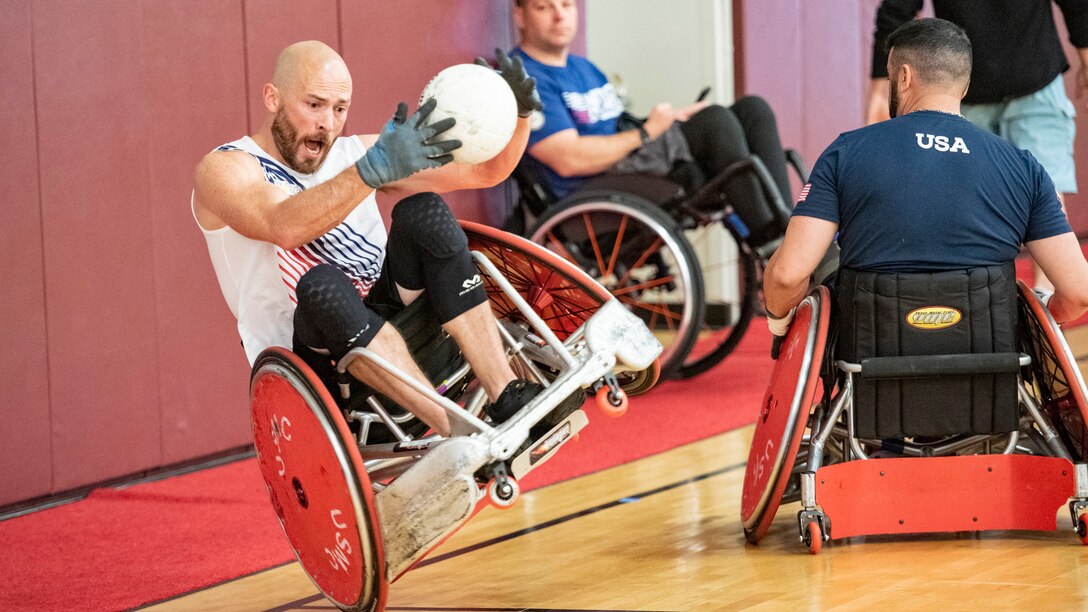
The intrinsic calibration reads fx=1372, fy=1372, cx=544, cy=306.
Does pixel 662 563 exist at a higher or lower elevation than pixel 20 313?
lower

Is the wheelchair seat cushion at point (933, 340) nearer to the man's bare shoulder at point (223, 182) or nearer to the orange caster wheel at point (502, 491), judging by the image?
the orange caster wheel at point (502, 491)

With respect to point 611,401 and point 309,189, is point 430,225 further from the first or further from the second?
point 611,401

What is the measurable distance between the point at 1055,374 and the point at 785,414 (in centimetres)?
53

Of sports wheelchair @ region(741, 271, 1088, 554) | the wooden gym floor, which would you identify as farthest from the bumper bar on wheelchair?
the wooden gym floor

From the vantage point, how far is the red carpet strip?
2705 mm

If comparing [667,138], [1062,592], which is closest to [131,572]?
[1062,592]

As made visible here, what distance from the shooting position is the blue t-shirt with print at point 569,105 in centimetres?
439

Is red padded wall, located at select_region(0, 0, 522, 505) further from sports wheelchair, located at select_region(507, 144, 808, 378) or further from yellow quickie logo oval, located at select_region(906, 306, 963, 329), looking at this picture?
yellow quickie logo oval, located at select_region(906, 306, 963, 329)

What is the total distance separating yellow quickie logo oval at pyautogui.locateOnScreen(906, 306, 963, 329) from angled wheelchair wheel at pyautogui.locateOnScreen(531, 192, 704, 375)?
65.4 inches

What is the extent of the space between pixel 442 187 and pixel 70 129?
1182mm

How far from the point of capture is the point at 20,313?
3303 mm

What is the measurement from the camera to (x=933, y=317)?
2.54m

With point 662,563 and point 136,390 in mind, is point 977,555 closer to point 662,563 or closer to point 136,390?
point 662,563

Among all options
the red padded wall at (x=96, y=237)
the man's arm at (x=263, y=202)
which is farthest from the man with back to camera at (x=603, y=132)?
the man's arm at (x=263, y=202)
